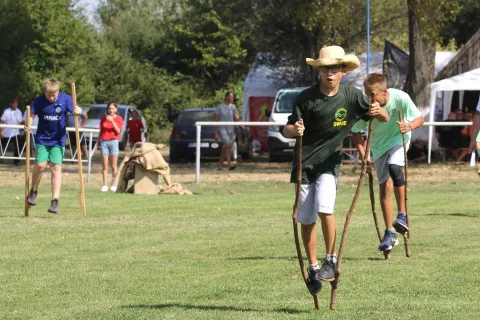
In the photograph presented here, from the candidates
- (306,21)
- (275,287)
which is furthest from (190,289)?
(306,21)

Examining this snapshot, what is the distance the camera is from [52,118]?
15.2 m

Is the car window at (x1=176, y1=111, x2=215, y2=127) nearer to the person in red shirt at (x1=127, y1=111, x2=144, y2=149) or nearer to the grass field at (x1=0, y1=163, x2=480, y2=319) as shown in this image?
the person in red shirt at (x1=127, y1=111, x2=144, y2=149)

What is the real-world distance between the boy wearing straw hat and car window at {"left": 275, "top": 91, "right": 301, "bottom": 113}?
23767 mm

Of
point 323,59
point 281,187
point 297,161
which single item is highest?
point 323,59

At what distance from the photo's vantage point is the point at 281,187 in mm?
22562

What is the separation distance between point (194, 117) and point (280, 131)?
10.9ft

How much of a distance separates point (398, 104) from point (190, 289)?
3.32 meters

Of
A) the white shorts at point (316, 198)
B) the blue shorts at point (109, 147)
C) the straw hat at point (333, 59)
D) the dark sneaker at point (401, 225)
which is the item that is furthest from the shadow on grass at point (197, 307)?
the blue shorts at point (109, 147)

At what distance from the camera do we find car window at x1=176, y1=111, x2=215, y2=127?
3269 centimetres

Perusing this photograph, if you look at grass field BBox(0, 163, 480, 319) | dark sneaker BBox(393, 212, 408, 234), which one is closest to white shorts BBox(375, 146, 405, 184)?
dark sneaker BBox(393, 212, 408, 234)

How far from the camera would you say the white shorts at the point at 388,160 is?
11.2 metres

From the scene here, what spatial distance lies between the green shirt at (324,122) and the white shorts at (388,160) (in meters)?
2.94

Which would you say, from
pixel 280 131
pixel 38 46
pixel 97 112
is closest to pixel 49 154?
pixel 280 131

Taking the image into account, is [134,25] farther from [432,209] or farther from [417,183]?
[432,209]
